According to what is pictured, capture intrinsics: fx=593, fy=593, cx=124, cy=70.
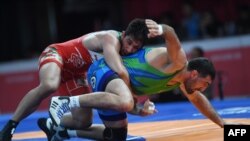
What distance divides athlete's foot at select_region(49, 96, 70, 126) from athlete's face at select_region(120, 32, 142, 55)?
24.3 inches

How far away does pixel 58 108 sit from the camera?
468 cm

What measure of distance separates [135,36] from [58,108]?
2.73 feet

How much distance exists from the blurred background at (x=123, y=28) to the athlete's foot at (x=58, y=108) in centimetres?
342

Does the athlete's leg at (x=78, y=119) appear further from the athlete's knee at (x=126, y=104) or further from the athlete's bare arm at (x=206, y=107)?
the athlete's bare arm at (x=206, y=107)

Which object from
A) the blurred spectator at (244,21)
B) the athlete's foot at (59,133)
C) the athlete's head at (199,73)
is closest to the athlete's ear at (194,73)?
the athlete's head at (199,73)

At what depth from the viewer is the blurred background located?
30.5ft

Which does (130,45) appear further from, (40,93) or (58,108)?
(40,93)

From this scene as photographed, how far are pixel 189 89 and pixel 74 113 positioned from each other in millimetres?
955

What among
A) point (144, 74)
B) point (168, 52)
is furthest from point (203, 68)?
point (144, 74)

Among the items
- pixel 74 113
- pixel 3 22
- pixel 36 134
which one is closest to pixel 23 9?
pixel 3 22

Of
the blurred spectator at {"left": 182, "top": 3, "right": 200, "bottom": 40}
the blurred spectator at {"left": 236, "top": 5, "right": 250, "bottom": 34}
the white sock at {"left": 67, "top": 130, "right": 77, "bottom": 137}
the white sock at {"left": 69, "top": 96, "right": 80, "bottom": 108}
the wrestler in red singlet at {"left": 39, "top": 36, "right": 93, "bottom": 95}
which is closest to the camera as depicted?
the white sock at {"left": 69, "top": 96, "right": 80, "bottom": 108}

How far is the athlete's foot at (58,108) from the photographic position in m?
4.65

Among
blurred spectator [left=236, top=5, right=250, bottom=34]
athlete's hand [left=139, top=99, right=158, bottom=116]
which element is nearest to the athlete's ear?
athlete's hand [left=139, top=99, right=158, bottom=116]

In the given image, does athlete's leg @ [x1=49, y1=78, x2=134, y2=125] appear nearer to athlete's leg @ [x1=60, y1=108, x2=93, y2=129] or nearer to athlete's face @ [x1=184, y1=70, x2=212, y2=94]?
athlete's leg @ [x1=60, y1=108, x2=93, y2=129]
